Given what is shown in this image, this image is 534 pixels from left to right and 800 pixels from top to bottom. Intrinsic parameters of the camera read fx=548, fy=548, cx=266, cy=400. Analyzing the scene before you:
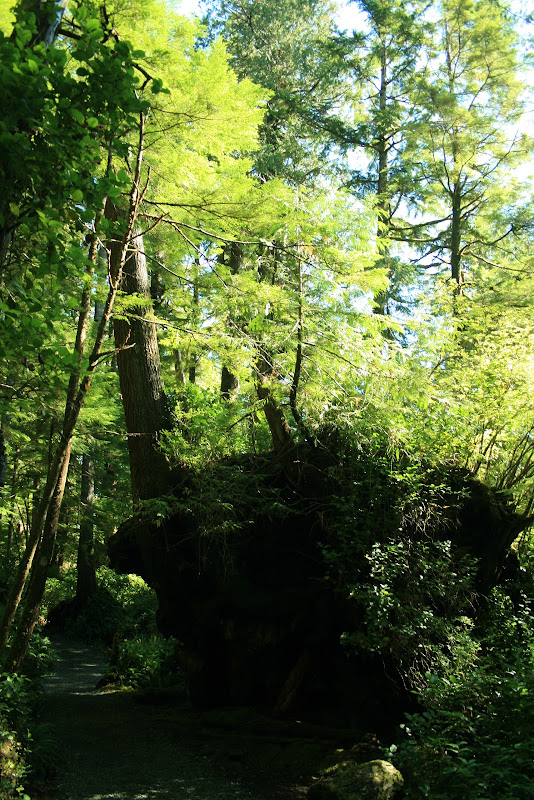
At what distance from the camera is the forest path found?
18.5ft

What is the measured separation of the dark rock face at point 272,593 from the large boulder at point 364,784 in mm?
1936

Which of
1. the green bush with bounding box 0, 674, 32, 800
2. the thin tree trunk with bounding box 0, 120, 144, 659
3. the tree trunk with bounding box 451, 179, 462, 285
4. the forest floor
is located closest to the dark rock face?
the forest floor

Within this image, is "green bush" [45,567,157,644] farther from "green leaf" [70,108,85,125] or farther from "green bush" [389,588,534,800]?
"green leaf" [70,108,85,125]

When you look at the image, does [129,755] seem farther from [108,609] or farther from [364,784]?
[108,609]

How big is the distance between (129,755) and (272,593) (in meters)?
2.55

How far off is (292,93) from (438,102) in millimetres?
3850

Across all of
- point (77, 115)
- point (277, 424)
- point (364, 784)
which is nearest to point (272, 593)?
point (277, 424)

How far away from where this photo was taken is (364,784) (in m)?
4.76

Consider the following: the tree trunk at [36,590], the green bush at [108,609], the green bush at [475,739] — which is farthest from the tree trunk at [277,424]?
the green bush at [108,609]

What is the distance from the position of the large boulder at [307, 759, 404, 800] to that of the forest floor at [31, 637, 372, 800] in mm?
873

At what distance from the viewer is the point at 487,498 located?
756 cm

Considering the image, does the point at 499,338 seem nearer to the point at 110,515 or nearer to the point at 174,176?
the point at 174,176

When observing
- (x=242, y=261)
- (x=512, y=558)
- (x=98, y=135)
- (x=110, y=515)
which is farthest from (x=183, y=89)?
(x=110, y=515)

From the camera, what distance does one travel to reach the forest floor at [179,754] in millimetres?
5691
